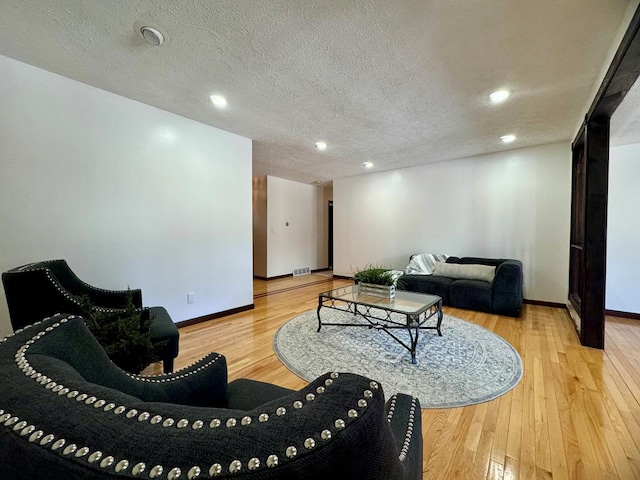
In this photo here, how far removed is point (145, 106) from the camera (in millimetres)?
2824

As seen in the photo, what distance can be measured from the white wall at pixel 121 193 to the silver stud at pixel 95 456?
2864 millimetres

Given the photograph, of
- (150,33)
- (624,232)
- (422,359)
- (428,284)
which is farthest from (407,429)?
(624,232)

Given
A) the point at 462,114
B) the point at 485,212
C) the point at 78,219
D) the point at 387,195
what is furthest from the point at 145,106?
the point at 485,212

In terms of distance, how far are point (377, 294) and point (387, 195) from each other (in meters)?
3.22

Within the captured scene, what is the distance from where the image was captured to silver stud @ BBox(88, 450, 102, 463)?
0.32 m

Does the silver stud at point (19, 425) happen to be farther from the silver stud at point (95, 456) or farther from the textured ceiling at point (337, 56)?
the textured ceiling at point (337, 56)

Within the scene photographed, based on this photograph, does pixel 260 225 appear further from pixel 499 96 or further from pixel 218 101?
pixel 499 96

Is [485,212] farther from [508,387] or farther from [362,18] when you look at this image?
[362,18]

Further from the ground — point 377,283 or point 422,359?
point 377,283

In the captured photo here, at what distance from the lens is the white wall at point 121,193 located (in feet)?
7.20

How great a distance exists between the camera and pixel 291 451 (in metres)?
0.33

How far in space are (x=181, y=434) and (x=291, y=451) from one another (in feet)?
0.50

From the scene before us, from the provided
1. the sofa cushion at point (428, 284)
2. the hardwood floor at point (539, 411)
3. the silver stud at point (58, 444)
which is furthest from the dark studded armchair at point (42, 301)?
the sofa cushion at point (428, 284)

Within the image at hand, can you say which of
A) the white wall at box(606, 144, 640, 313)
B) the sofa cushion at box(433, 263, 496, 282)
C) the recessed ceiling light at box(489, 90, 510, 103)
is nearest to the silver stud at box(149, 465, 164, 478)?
the recessed ceiling light at box(489, 90, 510, 103)
